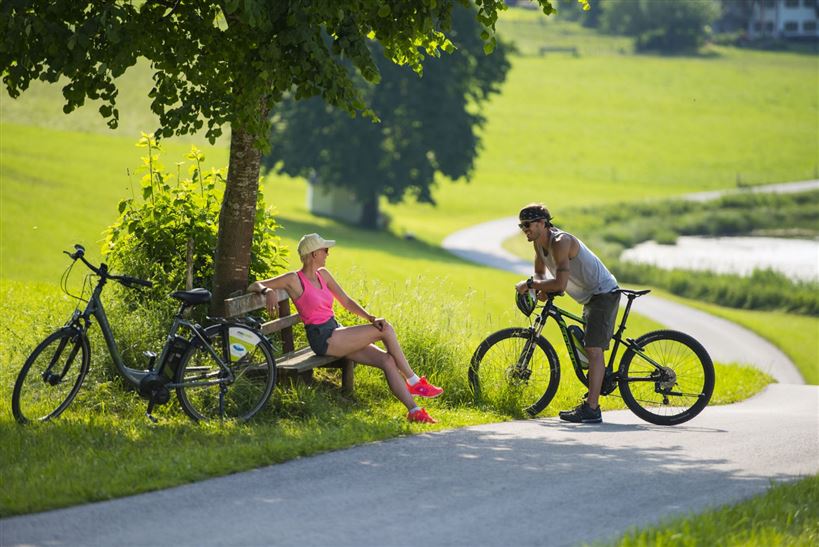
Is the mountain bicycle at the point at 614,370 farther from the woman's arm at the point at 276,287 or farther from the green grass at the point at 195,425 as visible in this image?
the woman's arm at the point at 276,287

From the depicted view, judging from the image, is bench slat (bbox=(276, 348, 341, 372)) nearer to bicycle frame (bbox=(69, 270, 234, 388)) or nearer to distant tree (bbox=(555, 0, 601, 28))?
bicycle frame (bbox=(69, 270, 234, 388))

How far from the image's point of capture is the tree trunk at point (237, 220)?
11.0 metres

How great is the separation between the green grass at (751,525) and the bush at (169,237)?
5660mm

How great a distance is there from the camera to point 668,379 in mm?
10961

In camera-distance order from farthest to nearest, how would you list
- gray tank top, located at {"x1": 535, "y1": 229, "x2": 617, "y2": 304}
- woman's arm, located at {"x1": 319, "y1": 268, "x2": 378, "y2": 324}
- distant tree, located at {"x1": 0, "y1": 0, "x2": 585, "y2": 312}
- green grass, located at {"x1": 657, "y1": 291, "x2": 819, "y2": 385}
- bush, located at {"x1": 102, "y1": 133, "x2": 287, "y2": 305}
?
1. green grass, located at {"x1": 657, "y1": 291, "x2": 819, "y2": 385}
2. bush, located at {"x1": 102, "y1": 133, "x2": 287, "y2": 305}
3. gray tank top, located at {"x1": 535, "y1": 229, "x2": 617, "y2": 304}
4. woman's arm, located at {"x1": 319, "y1": 268, "x2": 378, "y2": 324}
5. distant tree, located at {"x1": 0, "y1": 0, "x2": 585, "y2": 312}

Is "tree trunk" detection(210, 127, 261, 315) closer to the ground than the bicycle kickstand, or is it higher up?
higher up

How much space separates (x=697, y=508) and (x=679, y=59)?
125553 mm

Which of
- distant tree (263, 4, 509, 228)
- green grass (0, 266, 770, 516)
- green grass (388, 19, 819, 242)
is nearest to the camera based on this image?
green grass (0, 266, 770, 516)

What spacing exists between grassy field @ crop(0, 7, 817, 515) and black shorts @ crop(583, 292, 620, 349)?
0.99 metres

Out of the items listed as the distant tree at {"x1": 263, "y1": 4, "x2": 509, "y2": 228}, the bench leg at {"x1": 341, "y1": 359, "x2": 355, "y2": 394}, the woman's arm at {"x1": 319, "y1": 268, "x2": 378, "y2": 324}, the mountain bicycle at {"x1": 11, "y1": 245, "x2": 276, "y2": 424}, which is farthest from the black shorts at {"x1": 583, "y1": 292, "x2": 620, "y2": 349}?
the distant tree at {"x1": 263, "y1": 4, "x2": 509, "y2": 228}

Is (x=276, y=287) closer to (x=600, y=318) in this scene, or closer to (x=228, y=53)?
(x=228, y=53)

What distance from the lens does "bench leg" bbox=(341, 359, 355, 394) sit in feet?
35.9

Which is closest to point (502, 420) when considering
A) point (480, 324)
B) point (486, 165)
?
point (480, 324)

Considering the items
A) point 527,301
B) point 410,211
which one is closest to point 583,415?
point 527,301
